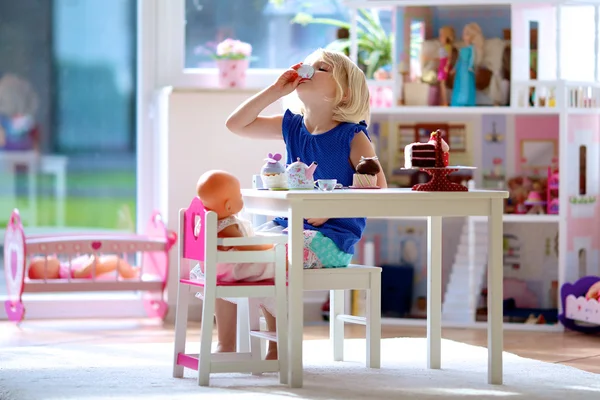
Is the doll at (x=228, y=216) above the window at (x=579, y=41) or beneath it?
beneath

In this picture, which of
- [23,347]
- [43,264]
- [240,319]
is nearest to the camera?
[240,319]

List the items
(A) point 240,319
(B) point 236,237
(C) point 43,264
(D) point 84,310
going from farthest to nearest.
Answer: (D) point 84,310
(C) point 43,264
(A) point 240,319
(B) point 236,237

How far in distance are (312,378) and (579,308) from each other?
1618 millimetres

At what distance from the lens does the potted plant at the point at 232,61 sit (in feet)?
15.6

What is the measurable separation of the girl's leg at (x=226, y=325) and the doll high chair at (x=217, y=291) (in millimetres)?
86

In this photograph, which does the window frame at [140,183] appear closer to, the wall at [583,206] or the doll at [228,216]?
the wall at [583,206]

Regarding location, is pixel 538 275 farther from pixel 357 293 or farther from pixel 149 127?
pixel 149 127

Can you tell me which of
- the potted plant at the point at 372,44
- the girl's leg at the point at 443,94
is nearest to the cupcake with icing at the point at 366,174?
the girl's leg at the point at 443,94

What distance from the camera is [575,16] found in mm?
4789

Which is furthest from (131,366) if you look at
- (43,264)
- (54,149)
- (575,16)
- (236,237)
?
(575,16)

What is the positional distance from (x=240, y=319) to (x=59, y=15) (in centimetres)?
213

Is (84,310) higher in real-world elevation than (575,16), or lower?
lower

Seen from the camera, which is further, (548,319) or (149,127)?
(149,127)

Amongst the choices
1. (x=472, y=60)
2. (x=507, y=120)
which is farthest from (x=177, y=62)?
(x=507, y=120)
